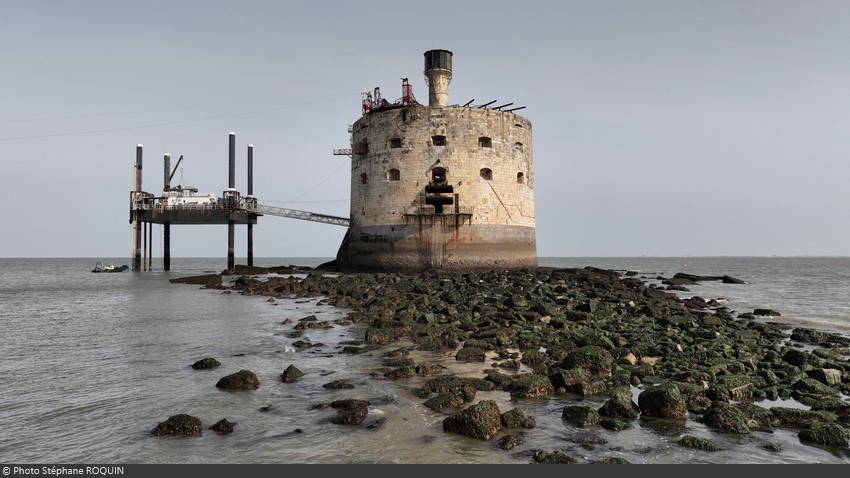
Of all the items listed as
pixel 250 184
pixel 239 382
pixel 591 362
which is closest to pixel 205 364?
pixel 239 382

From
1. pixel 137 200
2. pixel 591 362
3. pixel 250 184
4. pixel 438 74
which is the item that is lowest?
pixel 591 362

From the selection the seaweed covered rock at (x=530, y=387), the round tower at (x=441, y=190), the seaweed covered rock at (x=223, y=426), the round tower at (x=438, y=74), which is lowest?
the seaweed covered rock at (x=223, y=426)

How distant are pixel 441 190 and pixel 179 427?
22548 millimetres

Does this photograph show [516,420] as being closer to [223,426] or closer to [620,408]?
[620,408]

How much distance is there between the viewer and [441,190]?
27.5 metres

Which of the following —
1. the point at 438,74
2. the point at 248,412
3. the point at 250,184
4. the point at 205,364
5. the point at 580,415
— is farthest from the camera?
the point at 250,184

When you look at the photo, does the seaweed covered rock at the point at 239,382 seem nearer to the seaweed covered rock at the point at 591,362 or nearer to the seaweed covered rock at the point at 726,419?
the seaweed covered rock at the point at 591,362

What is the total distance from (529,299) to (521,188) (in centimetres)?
1367

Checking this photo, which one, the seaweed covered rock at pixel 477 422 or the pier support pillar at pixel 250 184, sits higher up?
the pier support pillar at pixel 250 184

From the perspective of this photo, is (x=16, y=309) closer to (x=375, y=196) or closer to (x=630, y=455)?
(x=375, y=196)

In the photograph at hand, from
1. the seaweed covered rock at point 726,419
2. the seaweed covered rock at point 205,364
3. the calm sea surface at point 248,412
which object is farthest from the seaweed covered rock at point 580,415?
the seaweed covered rock at point 205,364

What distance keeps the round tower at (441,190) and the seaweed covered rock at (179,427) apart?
21.5 metres

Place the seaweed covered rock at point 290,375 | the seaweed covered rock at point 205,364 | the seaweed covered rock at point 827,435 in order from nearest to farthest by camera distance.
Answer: the seaweed covered rock at point 827,435
the seaweed covered rock at point 290,375
the seaweed covered rock at point 205,364

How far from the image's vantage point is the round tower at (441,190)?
1073 inches
